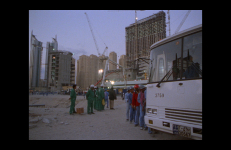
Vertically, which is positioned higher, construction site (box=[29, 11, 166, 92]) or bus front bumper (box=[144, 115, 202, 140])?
construction site (box=[29, 11, 166, 92])

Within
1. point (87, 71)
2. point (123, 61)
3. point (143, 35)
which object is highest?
point (143, 35)

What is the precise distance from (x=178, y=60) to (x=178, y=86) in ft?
2.20

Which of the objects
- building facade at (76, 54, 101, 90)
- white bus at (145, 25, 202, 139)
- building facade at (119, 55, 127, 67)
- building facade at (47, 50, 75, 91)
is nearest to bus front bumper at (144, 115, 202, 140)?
white bus at (145, 25, 202, 139)

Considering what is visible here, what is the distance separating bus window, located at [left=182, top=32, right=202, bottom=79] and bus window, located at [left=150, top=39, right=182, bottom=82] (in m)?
0.15

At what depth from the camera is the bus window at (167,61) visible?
12.2 feet

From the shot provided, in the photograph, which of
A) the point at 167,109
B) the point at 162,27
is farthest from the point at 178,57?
the point at 162,27

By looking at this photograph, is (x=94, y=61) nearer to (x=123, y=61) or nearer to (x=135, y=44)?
(x=123, y=61)

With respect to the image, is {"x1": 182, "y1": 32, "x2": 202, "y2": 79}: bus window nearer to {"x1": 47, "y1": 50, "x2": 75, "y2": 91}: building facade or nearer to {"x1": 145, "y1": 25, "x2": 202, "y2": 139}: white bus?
{"x1": 145, "y1": 25, "x2": 202, "y2": 139}: white bus

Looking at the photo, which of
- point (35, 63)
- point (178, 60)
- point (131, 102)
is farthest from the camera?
point (35, 63)

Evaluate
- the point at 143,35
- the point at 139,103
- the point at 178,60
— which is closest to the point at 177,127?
the point at 178,60

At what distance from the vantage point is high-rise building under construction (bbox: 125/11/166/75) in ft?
244

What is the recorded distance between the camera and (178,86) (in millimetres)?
3529

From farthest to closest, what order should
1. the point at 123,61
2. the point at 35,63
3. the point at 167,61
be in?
the point at 123,61 → the point at 35,63 → the point at 167,61
